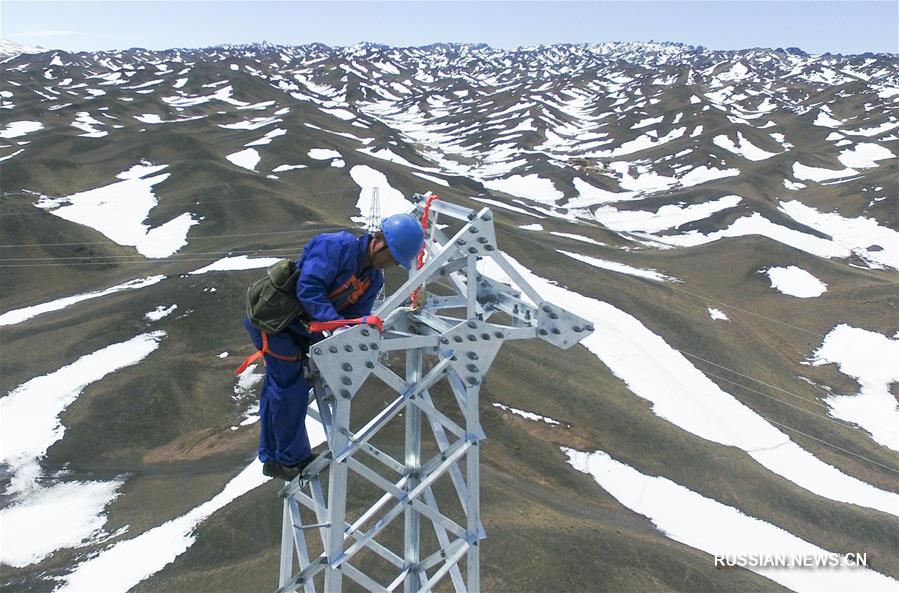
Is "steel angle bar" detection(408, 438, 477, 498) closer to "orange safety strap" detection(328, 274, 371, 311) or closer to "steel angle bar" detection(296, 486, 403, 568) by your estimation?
"steel angle bar" detection(296, 486, 403, 568)

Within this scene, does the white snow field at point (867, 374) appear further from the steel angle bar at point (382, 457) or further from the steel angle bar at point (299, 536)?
the steel angle bar at point (299, 536)

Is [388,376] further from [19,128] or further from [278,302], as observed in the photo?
[19,128]

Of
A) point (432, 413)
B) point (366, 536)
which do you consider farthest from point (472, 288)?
point (366, 536)

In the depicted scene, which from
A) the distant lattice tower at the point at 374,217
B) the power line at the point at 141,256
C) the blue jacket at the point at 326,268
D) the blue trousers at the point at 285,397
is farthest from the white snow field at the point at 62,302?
the blue jacket at the point at 326,268

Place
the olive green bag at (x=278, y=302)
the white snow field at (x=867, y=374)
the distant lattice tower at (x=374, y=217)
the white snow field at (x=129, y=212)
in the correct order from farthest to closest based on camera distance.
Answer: the white snow field at (x=129, y=212)
the white snow field at (x=867, y=374)
the distant lattice tower at (x=374, y=217)
the olive green bag at (x=278, y=302)

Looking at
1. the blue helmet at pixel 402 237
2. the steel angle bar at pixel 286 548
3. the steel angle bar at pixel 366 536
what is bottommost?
the steel angle bar at pixel 286 548

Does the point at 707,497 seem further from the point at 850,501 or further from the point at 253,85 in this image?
the point at 253,85

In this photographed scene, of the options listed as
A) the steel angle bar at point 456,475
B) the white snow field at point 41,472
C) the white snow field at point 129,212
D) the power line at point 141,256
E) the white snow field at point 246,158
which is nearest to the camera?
the steel angle bar at point 456,475
